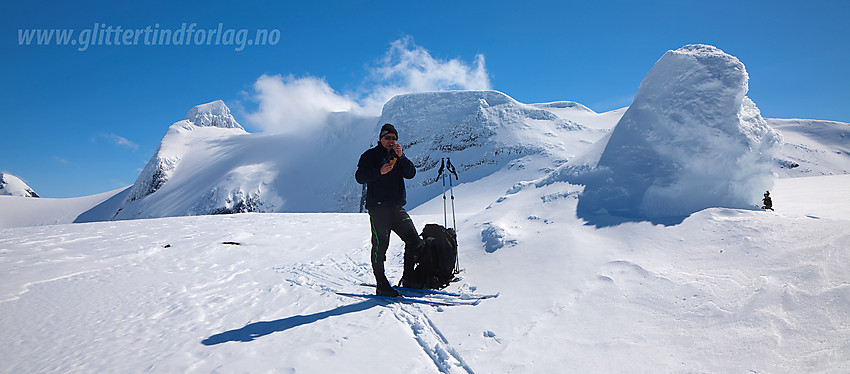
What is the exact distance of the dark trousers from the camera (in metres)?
4.63

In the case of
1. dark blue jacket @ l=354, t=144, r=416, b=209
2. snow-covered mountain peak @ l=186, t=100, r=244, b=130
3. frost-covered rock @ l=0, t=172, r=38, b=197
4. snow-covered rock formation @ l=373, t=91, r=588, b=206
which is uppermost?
snow-covered mountain peak @ l=186, t=100, r=244, b=130

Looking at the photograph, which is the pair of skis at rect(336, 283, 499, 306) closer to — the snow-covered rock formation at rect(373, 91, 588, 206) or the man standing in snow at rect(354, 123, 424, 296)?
the man standing in snow at rect(354, 123, 424, 296)

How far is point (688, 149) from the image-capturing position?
20.5ft

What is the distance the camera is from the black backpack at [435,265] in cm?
520

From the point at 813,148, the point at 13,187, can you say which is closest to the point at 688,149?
the point at 813,148

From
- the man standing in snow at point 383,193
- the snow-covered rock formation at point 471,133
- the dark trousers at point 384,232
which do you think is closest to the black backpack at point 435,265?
the dark trousers at point 384,232

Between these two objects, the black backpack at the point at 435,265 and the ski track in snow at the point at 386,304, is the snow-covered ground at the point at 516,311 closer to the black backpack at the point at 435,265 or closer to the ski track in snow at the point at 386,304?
the ski track in snow at the point at 386,304

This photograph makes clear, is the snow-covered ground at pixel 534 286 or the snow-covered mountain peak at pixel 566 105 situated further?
the snow-covered mountain peak at pixel 566 105

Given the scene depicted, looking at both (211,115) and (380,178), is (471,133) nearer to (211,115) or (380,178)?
(380,178)

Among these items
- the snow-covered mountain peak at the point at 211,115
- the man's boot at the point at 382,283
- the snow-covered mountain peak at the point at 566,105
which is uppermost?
the snow-covered mountain peak at the point at 211,115

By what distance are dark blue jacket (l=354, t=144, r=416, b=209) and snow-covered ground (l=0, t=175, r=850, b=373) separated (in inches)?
52.6

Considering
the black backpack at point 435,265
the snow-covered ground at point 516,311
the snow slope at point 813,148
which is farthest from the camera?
the snow slope at point 813,148

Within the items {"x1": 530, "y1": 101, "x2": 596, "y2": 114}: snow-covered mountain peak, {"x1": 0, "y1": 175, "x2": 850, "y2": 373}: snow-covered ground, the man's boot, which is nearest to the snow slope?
{"x1": 530, "y1": 101, "x2": 596, "y2": 114}: snow-covered mountain peak

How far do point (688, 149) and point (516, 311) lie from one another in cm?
489
